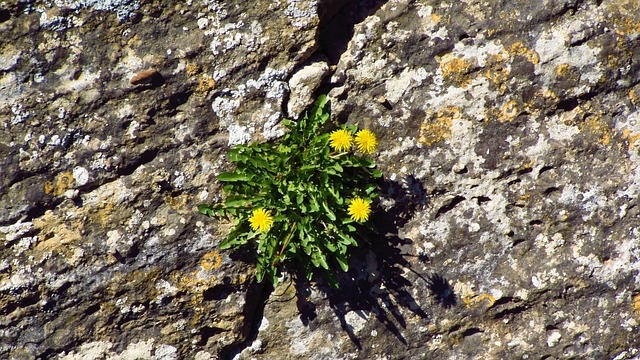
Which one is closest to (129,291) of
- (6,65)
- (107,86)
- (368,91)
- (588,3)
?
(107,86)

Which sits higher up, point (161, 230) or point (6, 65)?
point (6, 65)

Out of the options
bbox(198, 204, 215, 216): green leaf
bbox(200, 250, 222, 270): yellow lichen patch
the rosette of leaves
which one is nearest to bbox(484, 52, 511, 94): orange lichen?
the rosette of leaves

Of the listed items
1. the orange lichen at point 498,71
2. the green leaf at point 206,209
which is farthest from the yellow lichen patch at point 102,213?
the orange lichen at point 498,71

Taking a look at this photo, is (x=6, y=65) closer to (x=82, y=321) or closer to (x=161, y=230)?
(x=161, y=230)

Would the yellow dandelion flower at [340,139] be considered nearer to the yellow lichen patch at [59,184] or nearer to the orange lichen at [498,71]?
the orange lichen at [498,71]

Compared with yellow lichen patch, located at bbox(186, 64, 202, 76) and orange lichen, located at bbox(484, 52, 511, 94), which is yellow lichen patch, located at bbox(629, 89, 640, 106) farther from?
yellow lichen patch, located at bbox(186, 64, 202, 76)

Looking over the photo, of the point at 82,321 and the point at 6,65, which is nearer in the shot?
the point at 6,65

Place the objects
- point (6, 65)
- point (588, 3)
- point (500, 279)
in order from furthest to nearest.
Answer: point (500, 279)
point (588, 3)
point (6, 65)
